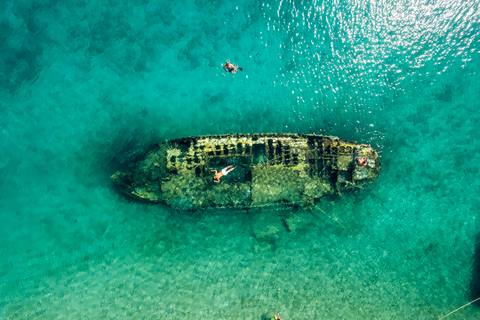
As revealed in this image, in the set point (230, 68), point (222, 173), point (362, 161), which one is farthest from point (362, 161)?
point (230, 68)

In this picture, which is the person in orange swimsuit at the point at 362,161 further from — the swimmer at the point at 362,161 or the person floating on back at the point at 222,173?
the person floating on back at the point at 222,173

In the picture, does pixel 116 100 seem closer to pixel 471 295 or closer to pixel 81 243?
pixel 81 243

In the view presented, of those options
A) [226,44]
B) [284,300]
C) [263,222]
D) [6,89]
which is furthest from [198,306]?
[6,89]

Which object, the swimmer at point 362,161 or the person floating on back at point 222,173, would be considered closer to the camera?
the person floating on back at point 222,173

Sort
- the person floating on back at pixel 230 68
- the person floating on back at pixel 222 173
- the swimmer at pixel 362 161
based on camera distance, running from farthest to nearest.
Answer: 1. the person floating on back at pixel 230 68
2. the swimmer at pixel 362 161
3. the person floating on back at pixel 222 173

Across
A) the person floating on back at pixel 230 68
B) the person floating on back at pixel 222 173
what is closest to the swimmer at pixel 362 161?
the person floating on back at pixel 222 173

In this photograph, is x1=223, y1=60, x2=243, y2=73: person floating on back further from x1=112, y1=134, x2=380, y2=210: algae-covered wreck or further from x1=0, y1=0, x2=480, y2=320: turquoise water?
x1=112, y1=134, x2=380, y2=210: algae-covered wreck

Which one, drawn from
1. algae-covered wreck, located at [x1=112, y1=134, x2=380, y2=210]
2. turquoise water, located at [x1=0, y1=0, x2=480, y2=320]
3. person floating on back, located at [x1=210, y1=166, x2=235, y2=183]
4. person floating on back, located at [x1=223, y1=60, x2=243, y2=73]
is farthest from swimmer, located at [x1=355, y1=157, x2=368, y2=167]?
person floating on back, located at [x1=223, y1=60, x2=243, y2=73]
